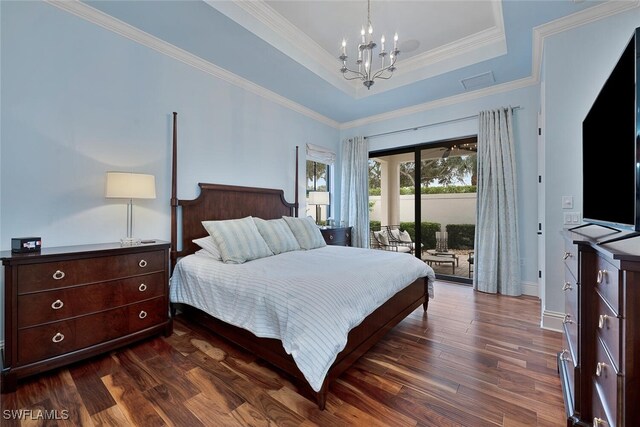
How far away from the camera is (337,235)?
14.9ft

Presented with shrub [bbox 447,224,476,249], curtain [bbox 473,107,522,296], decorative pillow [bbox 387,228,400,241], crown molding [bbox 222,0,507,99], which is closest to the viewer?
crown molding [bbox 222,0,507,99]

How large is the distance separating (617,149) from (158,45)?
3.64 m

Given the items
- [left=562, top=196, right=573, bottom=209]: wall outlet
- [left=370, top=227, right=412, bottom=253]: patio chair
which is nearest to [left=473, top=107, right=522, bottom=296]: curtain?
[left=562, top=196, right=573, bottom=209]: wall outlet

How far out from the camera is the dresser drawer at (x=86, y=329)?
5.57 feet

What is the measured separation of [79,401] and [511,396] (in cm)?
254

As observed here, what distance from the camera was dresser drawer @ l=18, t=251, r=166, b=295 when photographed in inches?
66.9

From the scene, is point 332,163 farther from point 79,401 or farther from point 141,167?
point 79,401

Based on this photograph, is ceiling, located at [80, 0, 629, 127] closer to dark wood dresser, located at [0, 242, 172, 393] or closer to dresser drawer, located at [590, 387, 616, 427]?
A: dark wood dresser, located at [0, 242, 172, 393]

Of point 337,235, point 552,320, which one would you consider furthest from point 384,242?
point 552,320

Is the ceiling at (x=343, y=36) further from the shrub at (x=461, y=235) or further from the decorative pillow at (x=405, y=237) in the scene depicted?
the decorative pillow at (x=405, y=237)

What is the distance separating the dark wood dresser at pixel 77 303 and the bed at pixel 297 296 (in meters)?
0.34

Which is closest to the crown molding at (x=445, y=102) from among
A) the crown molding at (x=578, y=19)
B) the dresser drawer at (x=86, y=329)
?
the crown molding at (x=578, y=19)

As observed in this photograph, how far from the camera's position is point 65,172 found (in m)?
2.22

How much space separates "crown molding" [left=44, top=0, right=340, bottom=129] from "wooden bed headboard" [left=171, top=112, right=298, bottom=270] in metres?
0.69
